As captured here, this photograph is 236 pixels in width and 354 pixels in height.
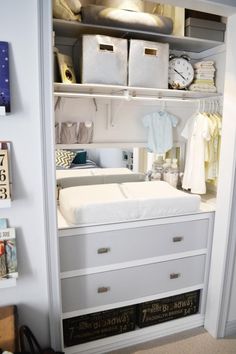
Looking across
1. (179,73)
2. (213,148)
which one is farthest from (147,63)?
(213,148)

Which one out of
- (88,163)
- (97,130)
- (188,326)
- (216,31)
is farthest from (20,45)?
(188,326)

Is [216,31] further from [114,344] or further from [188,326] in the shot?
[114,344]

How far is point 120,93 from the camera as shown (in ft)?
6.56

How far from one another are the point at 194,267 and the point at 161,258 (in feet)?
0.98

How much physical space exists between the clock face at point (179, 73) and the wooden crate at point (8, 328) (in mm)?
1786

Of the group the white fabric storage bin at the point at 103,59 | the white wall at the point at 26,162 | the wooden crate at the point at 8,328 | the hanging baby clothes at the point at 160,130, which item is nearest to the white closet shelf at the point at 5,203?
the white wall at the point at 26,162

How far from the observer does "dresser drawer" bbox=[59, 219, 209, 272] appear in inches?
61.2

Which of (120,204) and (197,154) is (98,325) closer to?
(120,204)

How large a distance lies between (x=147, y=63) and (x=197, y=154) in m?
0.76

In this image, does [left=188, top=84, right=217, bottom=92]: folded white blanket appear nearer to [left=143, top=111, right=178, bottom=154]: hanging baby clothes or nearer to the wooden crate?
[left=143, top=111, right=178, bottom=154]: hanging baby clothes

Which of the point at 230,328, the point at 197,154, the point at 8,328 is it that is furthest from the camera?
the point at 197,154

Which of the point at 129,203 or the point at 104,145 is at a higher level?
the point at 104,145

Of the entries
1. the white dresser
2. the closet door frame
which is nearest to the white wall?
the closet door frame

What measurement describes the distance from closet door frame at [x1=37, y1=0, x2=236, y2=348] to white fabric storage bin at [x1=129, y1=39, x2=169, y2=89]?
0.40 meters
